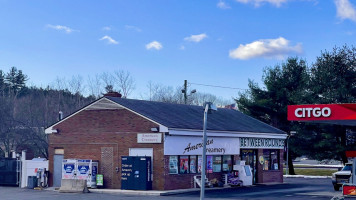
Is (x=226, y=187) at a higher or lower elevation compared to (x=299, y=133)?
lower

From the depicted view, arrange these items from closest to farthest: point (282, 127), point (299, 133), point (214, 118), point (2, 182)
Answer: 1. point (2, 182)
2. point (214, 118)
3. point (299, 133)
4. point (282, 127)

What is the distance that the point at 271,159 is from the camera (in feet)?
141

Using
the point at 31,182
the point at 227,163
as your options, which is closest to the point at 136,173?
the point at 31,182

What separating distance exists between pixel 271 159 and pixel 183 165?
1138 centimetres

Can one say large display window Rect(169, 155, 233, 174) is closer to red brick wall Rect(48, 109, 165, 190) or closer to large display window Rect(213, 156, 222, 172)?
large display window Rect(213, 156, 222, 172)

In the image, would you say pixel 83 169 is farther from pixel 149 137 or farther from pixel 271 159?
pixel 271 159

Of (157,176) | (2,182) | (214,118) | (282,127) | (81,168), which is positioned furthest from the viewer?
(282,127)

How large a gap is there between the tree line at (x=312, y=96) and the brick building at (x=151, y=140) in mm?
15344

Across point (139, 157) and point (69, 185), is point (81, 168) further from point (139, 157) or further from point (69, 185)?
point (139, 157)

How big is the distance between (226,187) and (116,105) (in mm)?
9222

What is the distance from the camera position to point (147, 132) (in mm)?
33281

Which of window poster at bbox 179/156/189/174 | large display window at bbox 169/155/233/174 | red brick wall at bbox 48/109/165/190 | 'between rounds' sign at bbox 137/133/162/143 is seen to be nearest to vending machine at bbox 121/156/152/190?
red brick wall at bbox 48/109/165/190

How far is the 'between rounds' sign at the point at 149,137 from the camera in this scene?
107 feet

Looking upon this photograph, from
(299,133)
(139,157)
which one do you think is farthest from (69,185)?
(299,133)
